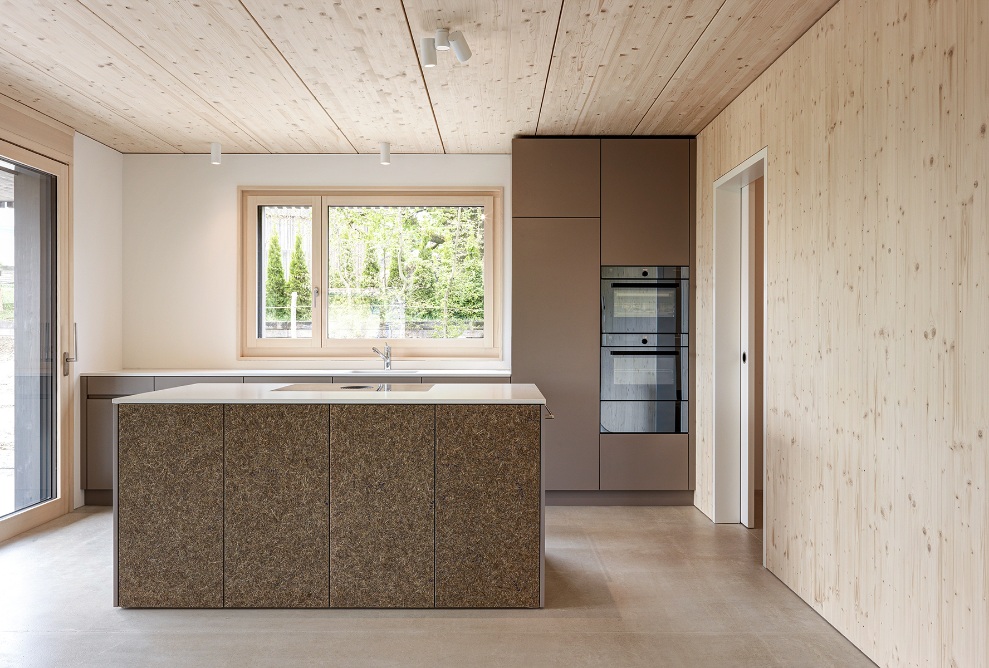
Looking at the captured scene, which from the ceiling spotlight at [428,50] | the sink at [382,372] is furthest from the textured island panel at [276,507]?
the sink at [382,372]

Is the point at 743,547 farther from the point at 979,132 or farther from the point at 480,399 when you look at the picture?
the point at 979,132

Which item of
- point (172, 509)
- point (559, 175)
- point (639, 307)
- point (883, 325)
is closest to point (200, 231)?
point (559, 175)

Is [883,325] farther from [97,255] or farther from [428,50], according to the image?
[97,255]

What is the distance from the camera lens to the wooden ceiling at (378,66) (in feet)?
9.09

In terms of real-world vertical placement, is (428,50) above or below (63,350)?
above

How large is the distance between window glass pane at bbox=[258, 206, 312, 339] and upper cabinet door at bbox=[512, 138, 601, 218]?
1.74 meters

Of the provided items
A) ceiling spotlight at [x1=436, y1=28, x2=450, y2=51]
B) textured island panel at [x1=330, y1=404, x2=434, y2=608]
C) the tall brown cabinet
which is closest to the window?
the tall brown cabinet

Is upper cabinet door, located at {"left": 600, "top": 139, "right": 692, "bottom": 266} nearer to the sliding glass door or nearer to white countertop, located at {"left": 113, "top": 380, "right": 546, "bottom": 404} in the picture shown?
white countertop, located at {"left": 113, "top": 380, "right": 546, "bottom": 404}

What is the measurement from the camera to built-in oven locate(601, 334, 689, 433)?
4652mm

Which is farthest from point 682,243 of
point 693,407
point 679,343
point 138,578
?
point 138,578

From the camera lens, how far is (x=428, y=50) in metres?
2.91

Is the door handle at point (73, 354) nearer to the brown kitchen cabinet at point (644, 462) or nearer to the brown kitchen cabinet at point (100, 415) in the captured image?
the brown kitchen cabinet at point (100, 415)

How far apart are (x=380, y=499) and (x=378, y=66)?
2.14 m

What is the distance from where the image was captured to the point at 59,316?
4.28m
